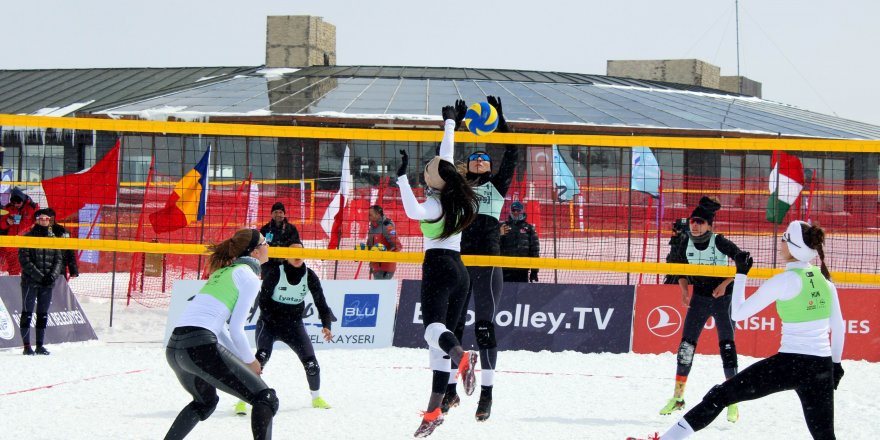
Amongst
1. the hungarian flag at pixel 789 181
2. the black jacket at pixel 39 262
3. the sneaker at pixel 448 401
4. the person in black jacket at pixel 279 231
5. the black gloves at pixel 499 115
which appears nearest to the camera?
the sneaker at pixel 448 401

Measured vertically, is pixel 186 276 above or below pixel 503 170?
below

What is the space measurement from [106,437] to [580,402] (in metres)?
3.84

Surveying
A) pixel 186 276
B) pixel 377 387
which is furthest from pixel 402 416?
pixel 186 276

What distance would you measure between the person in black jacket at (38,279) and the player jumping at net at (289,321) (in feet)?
13.9

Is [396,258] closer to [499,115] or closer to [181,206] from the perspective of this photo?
[499,115]

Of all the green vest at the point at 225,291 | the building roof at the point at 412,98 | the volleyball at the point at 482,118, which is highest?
the building roof at the point at 412,98

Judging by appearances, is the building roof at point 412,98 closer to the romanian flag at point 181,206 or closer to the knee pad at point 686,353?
the romanian flag at point 181,206

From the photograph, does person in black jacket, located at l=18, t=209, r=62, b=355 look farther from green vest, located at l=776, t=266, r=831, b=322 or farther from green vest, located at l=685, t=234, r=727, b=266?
green vest, located at l=776, t=266, r=831, b=322

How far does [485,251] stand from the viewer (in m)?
7.10

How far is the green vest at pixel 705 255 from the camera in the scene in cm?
796

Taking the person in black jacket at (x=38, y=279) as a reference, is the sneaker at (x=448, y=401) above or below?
below

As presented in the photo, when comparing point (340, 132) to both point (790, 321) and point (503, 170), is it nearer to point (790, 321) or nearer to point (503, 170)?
point (503, 170)

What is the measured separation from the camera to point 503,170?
6945mm

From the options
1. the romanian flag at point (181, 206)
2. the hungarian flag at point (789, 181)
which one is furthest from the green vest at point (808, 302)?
the romanian flag at point (181, 206)
